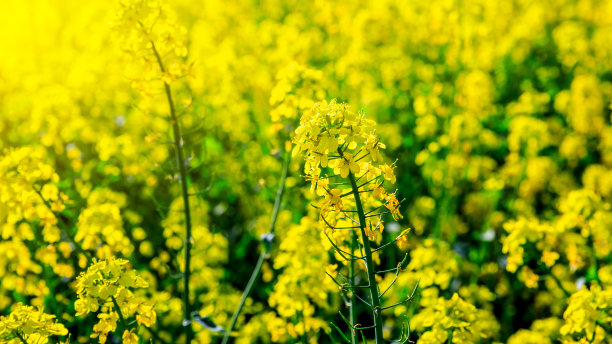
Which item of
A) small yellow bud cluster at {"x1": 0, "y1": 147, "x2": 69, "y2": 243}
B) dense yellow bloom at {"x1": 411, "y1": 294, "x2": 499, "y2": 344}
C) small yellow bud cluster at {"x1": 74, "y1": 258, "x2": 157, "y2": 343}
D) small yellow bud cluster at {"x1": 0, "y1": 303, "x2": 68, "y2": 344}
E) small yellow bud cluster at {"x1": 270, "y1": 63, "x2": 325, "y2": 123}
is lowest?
small yellow bud cluster at {"x1": 0, "y1": 303, "x2": 68, "y2": 344}

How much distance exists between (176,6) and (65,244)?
614cm

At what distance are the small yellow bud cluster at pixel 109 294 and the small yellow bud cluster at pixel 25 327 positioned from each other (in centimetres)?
17

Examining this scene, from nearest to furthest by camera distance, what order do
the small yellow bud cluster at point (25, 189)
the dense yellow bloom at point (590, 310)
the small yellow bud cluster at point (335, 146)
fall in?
the small yellow bud cluster at point (335, 146) < the dense yellow bloom at point (590, 310) < the small yellow bud cluster at point (25, 189)

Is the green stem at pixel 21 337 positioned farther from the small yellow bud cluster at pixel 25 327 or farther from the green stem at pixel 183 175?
the green stem at pixel 183 175

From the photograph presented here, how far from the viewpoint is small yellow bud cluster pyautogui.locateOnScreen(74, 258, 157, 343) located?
2217mm

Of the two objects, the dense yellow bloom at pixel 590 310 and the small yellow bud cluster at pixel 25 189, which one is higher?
the small yellow bud cluster at pixel 25 189

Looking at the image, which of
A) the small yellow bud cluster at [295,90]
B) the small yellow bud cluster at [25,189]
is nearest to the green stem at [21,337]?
the small yellow bud cluster at [25,189]

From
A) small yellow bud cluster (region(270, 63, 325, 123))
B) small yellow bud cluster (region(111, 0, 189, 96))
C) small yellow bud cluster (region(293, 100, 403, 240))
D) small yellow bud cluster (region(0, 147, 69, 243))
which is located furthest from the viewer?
small yellow bud cluster (region(270, 63, 325, 123))

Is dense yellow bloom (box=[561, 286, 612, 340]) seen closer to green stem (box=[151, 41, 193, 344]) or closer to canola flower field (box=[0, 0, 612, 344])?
canola flower field (box=[0, 0, 612, 344])

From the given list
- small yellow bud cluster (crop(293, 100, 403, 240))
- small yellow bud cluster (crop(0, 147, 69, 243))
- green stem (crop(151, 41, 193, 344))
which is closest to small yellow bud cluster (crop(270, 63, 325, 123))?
green stem (crop(151, 41, 193, 344))

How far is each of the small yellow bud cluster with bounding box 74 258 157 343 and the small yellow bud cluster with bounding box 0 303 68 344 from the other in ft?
0.56

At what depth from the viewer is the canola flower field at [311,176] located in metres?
2.58

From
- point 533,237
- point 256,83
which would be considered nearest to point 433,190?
point 533,237

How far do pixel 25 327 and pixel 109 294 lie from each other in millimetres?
342
